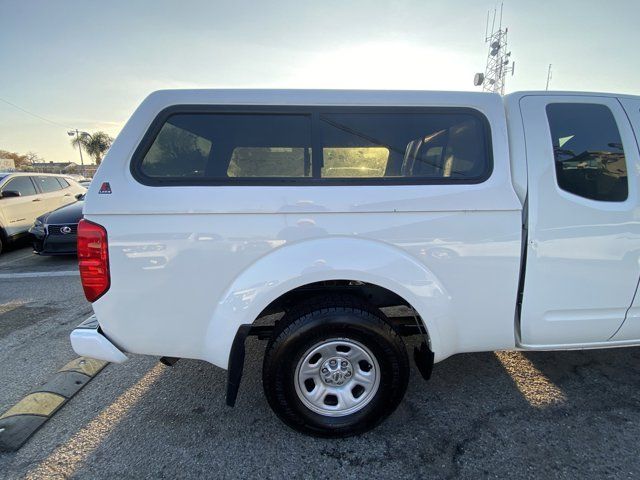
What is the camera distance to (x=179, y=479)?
1891 millimetres

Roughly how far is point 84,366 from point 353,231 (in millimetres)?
2717

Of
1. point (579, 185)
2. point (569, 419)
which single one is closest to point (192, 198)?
point (579, 185)

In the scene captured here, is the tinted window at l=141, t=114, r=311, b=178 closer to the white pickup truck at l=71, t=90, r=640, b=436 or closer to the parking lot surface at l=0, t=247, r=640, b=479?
the white pickup truck at l=71, t=90, r=640, b=436

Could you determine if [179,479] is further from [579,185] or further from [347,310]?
[579,185]

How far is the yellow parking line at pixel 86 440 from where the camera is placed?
1.95 metres

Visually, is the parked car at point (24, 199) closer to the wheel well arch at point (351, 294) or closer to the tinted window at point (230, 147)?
the tinted window at point (230, 147)

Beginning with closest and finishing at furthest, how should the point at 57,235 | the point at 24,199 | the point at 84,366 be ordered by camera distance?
1. the point at 84,366
2. the point at 57,235
3. the point at 24,199

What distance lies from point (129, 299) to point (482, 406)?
2481 millimetres

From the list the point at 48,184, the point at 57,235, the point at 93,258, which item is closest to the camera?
the point at 93,258

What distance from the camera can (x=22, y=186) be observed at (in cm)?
771

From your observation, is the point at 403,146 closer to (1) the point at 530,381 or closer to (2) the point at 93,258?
(2) the point at 93,258

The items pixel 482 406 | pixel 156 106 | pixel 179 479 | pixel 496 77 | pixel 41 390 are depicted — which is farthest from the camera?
pixel 496 77

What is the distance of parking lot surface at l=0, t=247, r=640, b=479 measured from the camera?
195 centimetres

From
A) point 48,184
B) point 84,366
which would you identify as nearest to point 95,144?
point 48,184
